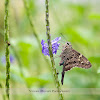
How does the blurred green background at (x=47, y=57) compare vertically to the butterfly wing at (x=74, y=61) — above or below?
above

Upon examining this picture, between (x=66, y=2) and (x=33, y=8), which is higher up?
(x=66, y=2)

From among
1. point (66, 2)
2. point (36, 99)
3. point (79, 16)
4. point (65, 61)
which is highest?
point (66, 2)

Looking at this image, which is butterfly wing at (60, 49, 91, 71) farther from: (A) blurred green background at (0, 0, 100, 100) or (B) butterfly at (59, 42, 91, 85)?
(A) blurred green background at (0, 0, 100, 100)

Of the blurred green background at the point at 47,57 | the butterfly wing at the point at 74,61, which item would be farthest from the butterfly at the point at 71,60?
the blurred green background at the point at 47,57

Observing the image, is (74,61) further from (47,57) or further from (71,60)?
(47,57)

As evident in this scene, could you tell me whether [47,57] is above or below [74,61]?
above

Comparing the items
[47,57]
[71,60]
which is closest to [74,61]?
[71,60]

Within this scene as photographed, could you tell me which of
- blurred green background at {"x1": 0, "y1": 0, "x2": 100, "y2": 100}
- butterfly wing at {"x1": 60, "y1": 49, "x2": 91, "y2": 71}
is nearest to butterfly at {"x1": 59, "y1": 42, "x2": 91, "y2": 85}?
butterfly wing at {"x1": 60, "y1": 49, "x2": 91, "y2": 71}

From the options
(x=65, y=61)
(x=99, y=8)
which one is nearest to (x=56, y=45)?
(x=65, y=61)

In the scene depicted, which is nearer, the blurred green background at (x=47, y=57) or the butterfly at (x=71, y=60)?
the butterfly at (x=71, y=60)

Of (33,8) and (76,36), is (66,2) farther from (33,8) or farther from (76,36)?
(76,36)

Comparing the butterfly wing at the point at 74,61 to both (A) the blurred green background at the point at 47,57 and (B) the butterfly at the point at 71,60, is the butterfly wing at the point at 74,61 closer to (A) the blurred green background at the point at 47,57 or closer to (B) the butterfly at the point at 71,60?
(B) the butterfly at the point at 71,60
